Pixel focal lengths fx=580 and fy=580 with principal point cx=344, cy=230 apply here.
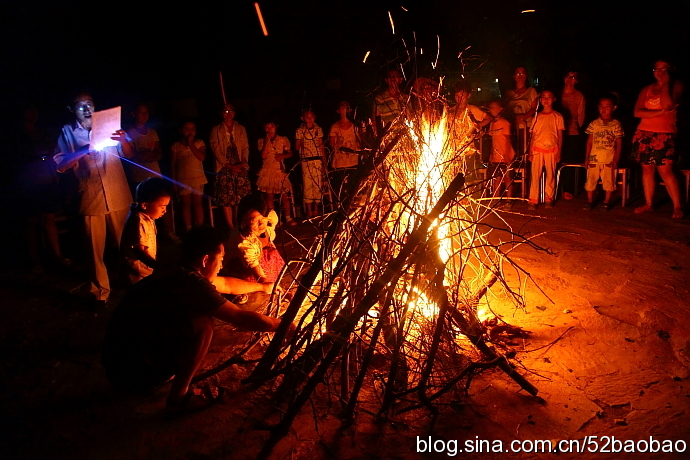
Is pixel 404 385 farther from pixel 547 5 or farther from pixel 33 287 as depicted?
pixel 547 5

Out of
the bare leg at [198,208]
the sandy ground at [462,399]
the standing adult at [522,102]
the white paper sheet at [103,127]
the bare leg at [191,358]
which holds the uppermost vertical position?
the standing adult at [522,102]

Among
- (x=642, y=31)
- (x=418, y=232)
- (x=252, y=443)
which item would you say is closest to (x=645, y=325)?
(x=418, y=232)

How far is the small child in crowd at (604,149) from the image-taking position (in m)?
8.20

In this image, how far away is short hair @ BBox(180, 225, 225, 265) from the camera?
12.2 ft

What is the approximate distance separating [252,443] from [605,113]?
→ 708 cm

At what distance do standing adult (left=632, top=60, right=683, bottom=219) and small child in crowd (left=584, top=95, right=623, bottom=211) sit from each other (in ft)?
1.20

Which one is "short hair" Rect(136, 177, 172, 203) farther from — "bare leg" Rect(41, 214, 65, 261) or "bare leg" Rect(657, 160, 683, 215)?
"bare leg" Rect(657, 160, 683, 215)

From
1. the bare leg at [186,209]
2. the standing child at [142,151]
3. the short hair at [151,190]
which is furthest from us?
the bare leg at [186,209]

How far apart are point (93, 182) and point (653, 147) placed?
6941 mm

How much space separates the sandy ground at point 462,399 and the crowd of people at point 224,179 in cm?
33

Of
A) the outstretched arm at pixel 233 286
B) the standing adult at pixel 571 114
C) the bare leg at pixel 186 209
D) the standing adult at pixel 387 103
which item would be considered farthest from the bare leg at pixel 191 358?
the standing adult at pixel 571 114

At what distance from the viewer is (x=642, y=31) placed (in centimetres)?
1164

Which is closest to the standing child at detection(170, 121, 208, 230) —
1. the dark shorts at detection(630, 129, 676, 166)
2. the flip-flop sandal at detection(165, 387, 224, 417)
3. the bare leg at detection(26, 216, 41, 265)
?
the bare leg at detection(26, 216, 41, 265)

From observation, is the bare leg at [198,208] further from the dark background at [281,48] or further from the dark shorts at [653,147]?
the dark shorts at [653,147]
